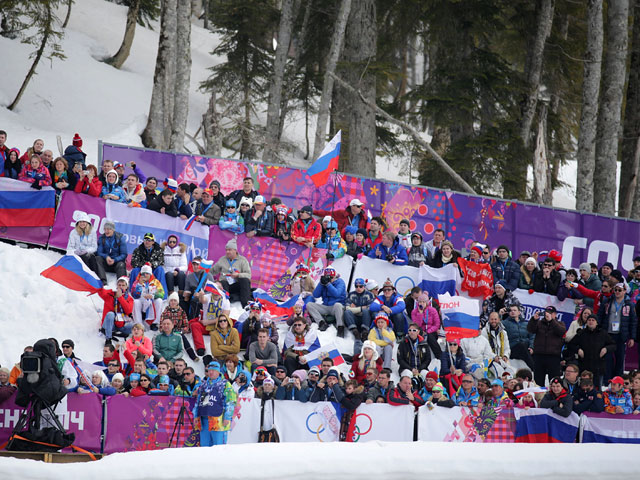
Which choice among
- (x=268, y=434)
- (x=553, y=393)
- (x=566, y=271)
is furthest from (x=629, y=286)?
(x=268, y=434)

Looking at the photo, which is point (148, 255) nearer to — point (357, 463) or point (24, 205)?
point (24, 205)

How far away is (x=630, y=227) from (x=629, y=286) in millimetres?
3019

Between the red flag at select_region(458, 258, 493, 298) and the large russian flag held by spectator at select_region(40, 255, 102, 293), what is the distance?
6759 millimetres

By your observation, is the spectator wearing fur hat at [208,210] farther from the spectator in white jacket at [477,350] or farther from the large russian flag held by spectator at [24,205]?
the spectator in white jacket at [477,350]

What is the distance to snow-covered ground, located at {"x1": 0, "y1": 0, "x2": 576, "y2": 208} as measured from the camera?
2588cm

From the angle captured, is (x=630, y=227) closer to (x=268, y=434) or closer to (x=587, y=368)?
(x=587, y=368)

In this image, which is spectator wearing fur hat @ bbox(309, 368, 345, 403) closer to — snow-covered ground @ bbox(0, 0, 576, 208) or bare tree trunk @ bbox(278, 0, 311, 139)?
snow-covered ground @ bbox(0, 0, 576, 208)

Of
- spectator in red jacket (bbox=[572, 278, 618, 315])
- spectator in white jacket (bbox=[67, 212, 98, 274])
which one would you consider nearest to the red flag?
spectator in red jacket (bbox=[572, 278, 618, 315])

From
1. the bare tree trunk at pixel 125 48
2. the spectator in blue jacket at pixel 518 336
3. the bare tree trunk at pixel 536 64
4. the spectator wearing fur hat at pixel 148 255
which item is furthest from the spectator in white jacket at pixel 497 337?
the bare tree trunk at pixel 125 48

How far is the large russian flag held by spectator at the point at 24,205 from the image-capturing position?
574 inches

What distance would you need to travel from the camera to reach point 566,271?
1551cm

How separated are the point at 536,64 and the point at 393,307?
428 inches

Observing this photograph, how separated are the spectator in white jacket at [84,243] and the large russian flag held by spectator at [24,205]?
87 centimetres

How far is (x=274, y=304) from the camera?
14516mm
